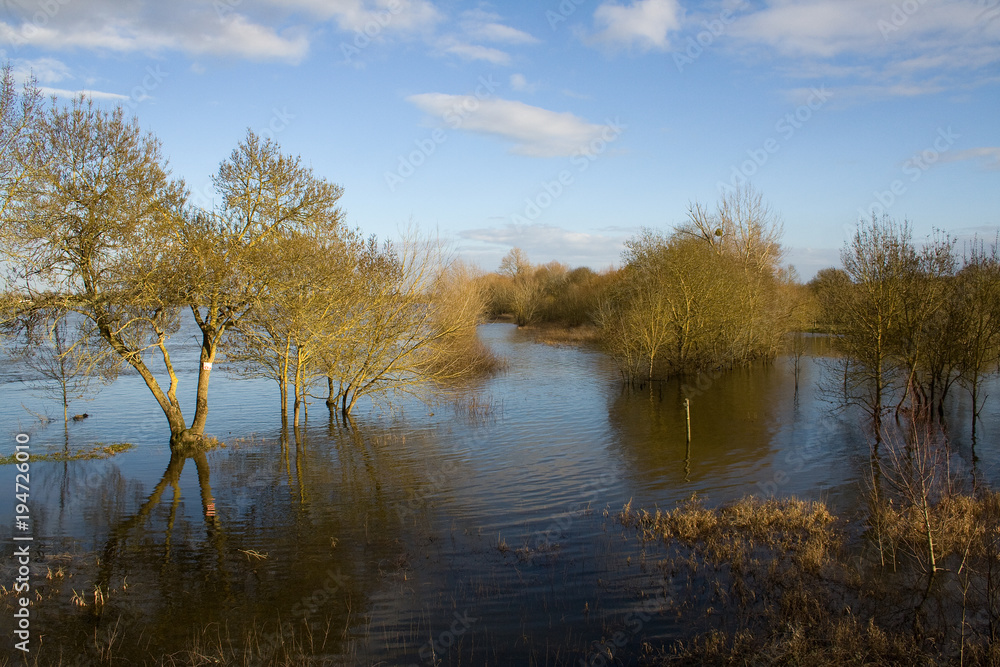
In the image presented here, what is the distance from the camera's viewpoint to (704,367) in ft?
107

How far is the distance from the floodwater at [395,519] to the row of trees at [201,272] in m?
2.47

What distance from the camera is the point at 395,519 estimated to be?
11102mm

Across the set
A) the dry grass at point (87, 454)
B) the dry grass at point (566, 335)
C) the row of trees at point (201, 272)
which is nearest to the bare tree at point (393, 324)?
the row of trees at point (201, 272)

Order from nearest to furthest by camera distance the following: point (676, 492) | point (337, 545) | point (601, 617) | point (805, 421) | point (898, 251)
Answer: point (601, 617), point (337, 545), point (676, 492), point (898, 251), point (805, 421)

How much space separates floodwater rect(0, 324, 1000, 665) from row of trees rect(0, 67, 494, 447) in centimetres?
247

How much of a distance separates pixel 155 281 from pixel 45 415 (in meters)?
11.4

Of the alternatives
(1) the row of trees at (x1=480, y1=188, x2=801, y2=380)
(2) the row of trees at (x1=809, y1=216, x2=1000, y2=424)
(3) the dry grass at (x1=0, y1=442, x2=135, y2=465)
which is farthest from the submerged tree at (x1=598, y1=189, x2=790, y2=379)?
(3) the dry grass at (x1=0, y1=442, x2=135, y2=465)

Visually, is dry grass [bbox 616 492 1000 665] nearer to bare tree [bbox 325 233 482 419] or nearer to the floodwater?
the floodwater

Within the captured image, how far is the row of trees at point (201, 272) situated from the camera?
41.5 ft

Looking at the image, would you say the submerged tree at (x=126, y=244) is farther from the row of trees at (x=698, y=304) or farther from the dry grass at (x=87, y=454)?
the row of trees at (x=698, y=304)

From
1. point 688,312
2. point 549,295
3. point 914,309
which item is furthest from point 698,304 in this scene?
point 549,295

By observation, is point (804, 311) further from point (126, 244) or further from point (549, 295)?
point (126, 244)

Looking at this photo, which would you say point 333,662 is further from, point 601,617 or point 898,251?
point 898,251

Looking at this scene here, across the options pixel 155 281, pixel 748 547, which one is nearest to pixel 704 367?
pixel 748 547
